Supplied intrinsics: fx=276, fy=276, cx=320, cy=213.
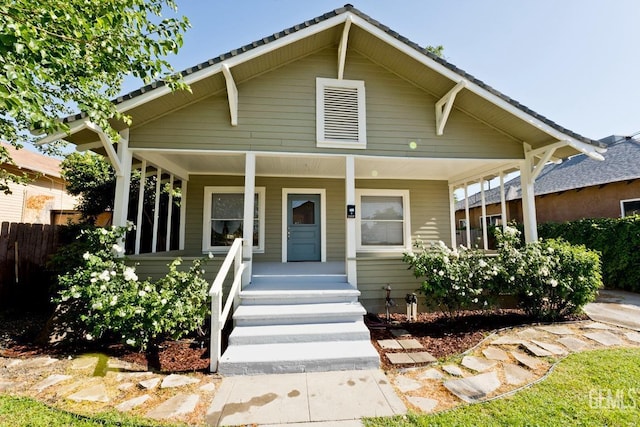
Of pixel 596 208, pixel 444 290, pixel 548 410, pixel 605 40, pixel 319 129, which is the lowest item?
pixel 548 410

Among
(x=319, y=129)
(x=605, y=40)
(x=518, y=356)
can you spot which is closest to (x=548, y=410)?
(x=518, y=356)

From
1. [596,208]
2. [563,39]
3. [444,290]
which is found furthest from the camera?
[596,208]

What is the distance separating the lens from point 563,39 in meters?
6.96

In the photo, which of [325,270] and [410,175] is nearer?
[325,270]

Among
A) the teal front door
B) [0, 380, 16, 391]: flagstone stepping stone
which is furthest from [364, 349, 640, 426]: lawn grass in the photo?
the teal front door

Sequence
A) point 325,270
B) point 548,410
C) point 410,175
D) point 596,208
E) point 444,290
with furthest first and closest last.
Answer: point 596,208 → point 410,175 → point 325,270 → point 444,290 → point 548,410

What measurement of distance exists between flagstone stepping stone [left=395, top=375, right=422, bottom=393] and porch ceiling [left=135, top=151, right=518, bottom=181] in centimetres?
370

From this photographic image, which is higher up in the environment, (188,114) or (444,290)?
(188,114)

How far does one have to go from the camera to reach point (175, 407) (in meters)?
2.54

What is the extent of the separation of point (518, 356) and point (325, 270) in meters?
3.46

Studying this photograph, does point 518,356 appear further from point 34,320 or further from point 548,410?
point 34,320

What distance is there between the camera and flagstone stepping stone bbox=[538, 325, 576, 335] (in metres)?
4.20

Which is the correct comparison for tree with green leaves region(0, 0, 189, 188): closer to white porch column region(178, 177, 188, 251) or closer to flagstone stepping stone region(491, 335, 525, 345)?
white porch column region(178, 177, 188, 251)

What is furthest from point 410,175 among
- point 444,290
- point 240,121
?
point 240,121
